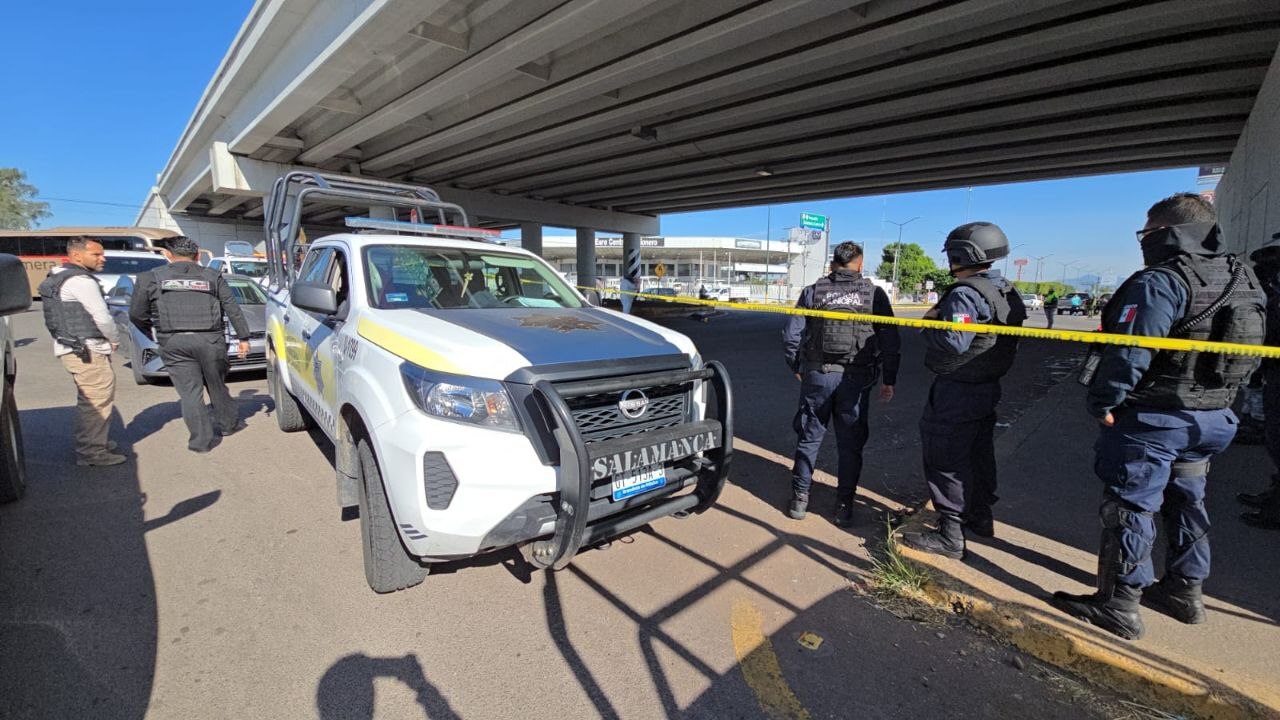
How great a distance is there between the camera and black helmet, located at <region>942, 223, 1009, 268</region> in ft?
10.4

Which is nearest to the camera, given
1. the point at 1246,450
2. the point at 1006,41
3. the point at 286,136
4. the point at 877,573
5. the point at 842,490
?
the point at 877,573

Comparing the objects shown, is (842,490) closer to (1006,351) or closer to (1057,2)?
(1006,351)

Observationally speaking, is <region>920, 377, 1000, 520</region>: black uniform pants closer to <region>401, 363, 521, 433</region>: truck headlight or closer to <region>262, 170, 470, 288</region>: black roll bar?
<region>401, 363, 521, 433</region>: truck headlight

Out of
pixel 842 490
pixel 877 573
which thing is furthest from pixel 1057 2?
pixel 877 573

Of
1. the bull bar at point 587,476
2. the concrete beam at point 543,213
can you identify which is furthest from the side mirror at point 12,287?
the concrete beam at point 543,213

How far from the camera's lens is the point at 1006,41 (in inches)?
342

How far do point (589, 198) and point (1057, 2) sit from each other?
70.4ft

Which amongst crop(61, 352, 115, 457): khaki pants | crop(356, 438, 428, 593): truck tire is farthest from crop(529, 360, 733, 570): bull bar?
crop(61, 352, 115, 457): khaki pants

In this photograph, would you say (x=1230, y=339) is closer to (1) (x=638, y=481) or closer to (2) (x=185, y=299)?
(1) (x=638, y=481)

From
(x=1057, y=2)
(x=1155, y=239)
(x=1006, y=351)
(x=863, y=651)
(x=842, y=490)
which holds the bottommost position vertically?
(x=863, y=651)

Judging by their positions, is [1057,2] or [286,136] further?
[286,136]

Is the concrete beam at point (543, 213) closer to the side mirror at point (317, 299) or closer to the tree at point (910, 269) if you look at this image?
the side mirror at point (317, 299)

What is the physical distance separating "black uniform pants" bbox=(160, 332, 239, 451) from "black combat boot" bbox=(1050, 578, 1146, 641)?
653cm

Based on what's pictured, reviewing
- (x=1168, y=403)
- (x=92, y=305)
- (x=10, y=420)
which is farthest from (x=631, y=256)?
(x=1168, y=403)
